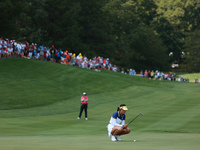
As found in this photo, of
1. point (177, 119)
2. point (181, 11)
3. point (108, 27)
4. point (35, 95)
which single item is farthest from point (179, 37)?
point (177, 119)

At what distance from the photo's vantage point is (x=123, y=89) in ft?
186

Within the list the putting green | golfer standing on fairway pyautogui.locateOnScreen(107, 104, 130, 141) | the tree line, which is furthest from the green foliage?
the putting green

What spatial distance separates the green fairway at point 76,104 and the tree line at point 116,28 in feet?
53.2

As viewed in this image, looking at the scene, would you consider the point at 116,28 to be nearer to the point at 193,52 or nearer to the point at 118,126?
the point at 193,52

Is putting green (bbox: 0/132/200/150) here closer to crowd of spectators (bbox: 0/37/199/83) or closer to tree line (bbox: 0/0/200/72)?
crowd of spectators (bbox: 0/37/199/83)

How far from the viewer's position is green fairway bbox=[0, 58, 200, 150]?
25966mm

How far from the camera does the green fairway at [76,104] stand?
2597cm

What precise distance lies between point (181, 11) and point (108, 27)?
3711 cm

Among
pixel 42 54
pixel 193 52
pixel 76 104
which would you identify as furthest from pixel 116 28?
pixel 76 104

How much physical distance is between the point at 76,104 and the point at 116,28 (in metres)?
84.9

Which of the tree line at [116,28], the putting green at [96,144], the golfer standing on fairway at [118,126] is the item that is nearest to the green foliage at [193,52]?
the tree line at [116,28]

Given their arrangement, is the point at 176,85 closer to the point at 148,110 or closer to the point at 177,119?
the point at 148,110

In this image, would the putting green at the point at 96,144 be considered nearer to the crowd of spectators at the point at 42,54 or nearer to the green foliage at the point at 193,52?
the crowd of spectators at the point at 42,54

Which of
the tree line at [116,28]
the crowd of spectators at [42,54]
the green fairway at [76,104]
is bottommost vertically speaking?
the green fairway at [76,104]
